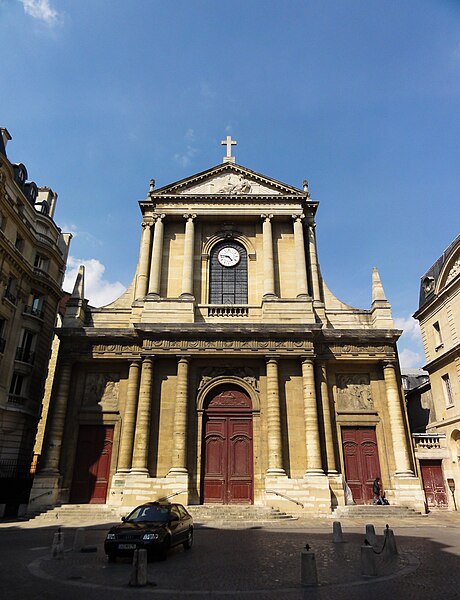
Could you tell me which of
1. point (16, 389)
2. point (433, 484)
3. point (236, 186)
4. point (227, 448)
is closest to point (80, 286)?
point (16, 389)

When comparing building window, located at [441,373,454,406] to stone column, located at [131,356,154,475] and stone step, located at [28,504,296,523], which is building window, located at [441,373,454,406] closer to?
stone step, located at [28,504,296,523]

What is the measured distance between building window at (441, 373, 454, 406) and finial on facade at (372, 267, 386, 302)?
6.59 metres

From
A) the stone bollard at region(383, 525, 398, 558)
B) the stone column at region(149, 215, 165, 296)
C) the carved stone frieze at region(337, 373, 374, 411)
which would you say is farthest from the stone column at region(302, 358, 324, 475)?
the stone bollard at region(383, 525, 398, 558)

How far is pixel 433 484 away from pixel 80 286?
820 inches

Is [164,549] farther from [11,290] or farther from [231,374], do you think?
[11,290]

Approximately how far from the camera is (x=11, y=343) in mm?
21969

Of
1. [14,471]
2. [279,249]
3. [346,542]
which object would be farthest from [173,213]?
[346,542]

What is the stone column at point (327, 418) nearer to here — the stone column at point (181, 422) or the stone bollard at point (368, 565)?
the stone column at point (181, 422)

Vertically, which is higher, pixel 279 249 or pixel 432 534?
pixel 279 249

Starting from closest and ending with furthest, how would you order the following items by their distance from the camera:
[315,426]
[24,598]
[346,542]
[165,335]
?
1. [24,598]
2. [346,542]
3. [315,426]
4. [165,335]

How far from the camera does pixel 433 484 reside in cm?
2178

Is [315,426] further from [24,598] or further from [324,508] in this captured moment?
[24,598]

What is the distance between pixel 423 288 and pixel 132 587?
86.3 ft

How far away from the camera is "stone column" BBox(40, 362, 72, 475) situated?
758 inches
